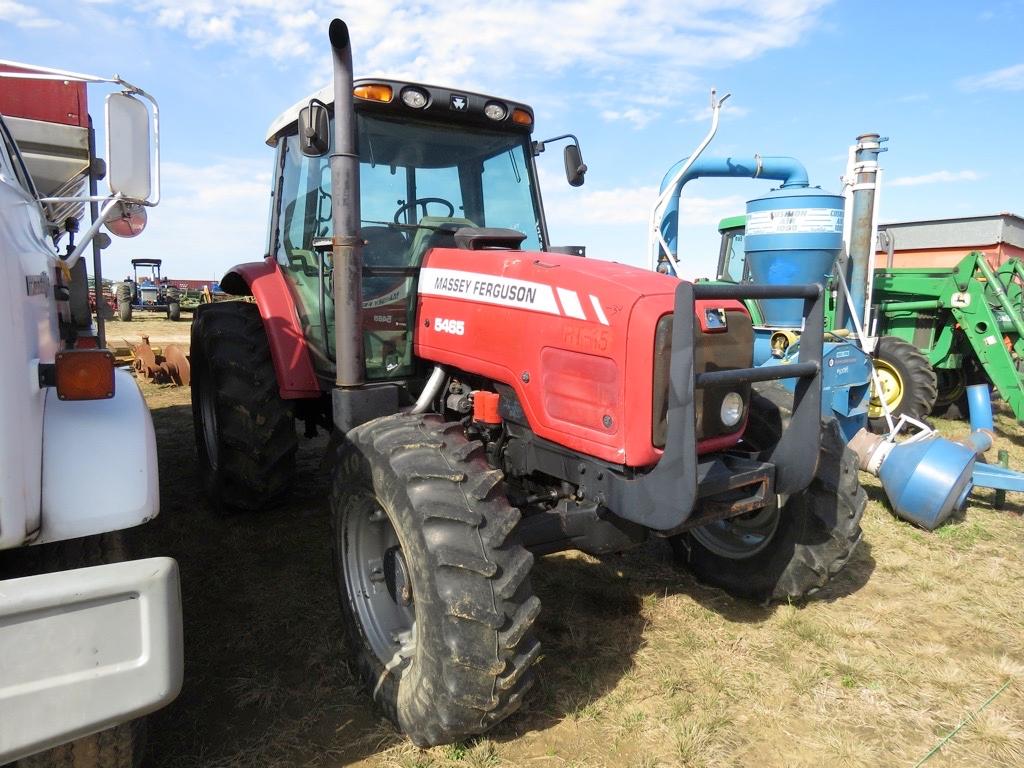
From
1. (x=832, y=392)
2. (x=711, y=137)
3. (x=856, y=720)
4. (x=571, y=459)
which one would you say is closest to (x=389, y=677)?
(x=571, y=459)

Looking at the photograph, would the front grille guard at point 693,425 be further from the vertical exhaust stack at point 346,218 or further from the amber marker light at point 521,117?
the amber marker light at point 521,117

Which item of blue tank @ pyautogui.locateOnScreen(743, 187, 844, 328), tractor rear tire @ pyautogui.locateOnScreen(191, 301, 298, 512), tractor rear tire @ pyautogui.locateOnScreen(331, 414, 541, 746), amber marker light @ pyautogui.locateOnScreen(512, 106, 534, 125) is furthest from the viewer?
blue tank @ pyautogui.locateOnScreen(743, 187, 844, 328)

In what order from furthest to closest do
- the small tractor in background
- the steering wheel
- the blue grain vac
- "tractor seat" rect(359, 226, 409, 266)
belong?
the small tractor in background < the blue grain vac < the steering wheel < "tractor seat" rect(359, 226, 409, 266)

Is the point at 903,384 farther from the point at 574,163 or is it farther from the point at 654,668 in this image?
the point at 654,668

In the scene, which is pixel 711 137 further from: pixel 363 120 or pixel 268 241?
pixel 268 241

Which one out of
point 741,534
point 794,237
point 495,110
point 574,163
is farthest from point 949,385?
point 495,110

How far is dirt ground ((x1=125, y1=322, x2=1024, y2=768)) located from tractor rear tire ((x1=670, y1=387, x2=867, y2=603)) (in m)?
0.20

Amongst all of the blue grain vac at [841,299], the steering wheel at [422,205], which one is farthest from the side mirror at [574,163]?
the blue grain vac at [841,299]

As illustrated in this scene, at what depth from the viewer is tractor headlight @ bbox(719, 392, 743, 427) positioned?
92.4 inches

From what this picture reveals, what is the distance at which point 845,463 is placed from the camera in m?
2.97

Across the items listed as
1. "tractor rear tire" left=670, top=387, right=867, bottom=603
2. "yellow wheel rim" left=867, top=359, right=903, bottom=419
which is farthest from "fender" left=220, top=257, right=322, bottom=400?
"yellow wheel rim" left=867, top=359, right=903, bottom=419

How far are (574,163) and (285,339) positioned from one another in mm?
1755

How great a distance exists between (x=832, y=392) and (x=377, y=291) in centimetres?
334

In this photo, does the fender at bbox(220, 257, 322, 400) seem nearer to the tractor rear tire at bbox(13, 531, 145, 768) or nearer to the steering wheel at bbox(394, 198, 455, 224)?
the steering wheel at bbox(394, 198, 455, 224)
